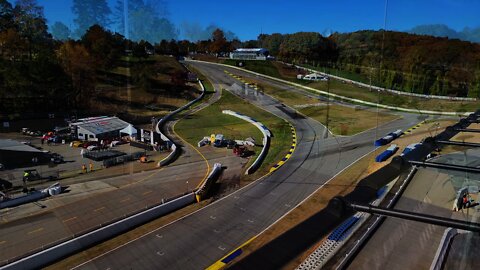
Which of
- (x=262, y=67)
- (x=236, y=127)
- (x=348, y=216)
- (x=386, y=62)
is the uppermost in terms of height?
(x=262, y=67)

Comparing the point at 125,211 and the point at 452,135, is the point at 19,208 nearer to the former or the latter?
the point at 125,211

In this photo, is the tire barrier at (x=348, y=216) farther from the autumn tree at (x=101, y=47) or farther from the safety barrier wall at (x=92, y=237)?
the autumn tree at (x=101, y=47)

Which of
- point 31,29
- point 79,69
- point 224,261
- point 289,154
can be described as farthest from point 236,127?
point 31,29

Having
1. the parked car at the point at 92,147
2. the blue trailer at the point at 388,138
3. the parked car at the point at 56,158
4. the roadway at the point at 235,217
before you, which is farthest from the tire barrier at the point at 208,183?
the blue trailer at the point at 388,138

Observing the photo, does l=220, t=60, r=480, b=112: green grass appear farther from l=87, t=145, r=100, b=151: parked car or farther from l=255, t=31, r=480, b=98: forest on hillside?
l=87, t=145, r=100, b=151: parked car

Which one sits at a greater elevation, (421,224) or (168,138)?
(421,224)

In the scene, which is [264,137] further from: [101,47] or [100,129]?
[101,47]

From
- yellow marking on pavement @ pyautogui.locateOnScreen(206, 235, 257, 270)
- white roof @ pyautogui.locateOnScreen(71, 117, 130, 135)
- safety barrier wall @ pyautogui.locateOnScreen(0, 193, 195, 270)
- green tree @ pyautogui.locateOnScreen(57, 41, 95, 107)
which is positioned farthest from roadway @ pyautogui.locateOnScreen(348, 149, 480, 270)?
green tree @ pyautogui.locateOnScreen(57, 41, 95, 107)
